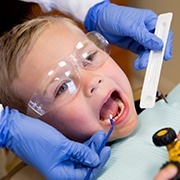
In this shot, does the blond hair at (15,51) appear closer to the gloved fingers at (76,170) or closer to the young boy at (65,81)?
the young boy at (65,81)

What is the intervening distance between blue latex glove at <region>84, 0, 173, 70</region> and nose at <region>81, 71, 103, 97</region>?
0.60 feet

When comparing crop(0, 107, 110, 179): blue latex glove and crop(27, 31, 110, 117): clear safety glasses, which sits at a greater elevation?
crop(27, 31, 110, 117): clear safety glasses

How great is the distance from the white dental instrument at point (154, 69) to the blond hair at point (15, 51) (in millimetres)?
262

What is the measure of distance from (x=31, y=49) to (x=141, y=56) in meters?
0.35

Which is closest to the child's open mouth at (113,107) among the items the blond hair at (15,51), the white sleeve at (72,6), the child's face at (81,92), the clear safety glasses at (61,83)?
the child's face at (81,92)

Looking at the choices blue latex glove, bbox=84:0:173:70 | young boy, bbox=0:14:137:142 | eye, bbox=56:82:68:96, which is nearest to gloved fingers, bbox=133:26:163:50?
blue latex glove, bbox=84:0:173:70

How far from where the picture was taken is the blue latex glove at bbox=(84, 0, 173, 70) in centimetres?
129

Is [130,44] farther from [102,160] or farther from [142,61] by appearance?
[102,160]

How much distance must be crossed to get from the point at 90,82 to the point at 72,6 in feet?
1.44

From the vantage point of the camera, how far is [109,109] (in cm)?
122

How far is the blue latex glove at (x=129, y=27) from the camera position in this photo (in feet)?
4.24

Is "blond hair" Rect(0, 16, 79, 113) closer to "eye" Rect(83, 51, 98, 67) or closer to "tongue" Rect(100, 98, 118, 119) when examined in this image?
"eye" Rect(83, 51, 98, 67)

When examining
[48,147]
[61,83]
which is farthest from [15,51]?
[48,147]

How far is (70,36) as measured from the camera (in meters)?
1.23
